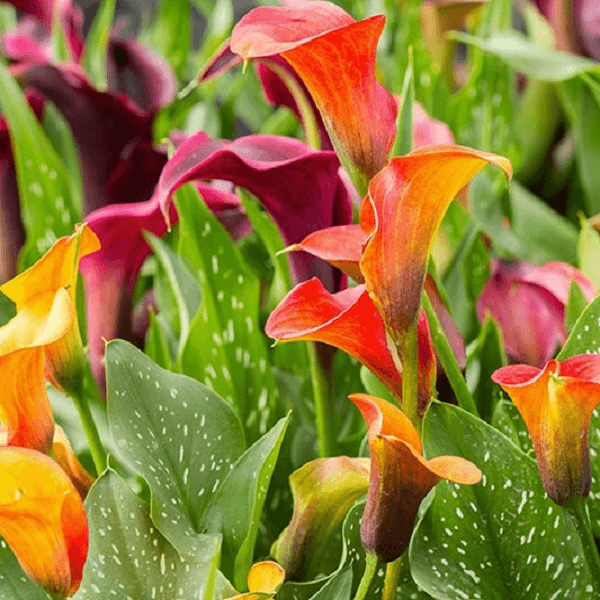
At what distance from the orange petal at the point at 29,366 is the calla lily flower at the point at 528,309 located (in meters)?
0.21

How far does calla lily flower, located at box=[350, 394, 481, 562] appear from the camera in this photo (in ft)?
0.76

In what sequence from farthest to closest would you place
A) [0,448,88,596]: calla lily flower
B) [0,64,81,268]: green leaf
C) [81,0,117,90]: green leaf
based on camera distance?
[81,0,117,90]: green leaf < [0,64,81,268]: green leaf < [0,448,88,596]: calla lily flower

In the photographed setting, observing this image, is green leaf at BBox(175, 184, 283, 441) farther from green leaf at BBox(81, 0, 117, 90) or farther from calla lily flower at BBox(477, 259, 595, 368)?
green leaf at BBox(81, 0, 117, 90)

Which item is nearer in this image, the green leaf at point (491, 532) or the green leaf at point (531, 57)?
the green leaf at point (491, 532)

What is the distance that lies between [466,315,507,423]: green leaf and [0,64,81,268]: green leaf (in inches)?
8.7

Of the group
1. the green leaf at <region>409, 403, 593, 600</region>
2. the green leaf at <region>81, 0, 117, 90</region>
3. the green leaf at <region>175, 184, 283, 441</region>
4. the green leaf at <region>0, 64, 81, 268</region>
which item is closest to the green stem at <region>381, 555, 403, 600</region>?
the green leaf at <region>409, 403, 593, 600</region>

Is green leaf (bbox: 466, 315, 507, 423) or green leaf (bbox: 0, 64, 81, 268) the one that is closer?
green leaf (bbox: 466, 315, 507, 423)

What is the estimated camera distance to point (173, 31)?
829 mm

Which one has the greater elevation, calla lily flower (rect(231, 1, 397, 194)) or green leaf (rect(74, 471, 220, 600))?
calla lily flower (rect(231, 1, 397, 194))

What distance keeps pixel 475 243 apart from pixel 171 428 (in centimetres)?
19

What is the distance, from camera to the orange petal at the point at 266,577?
0.27 metres

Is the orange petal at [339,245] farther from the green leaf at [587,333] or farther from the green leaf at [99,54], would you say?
the green leaf at [99,54]

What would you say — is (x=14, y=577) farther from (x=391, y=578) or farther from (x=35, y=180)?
(x=35, y=180)

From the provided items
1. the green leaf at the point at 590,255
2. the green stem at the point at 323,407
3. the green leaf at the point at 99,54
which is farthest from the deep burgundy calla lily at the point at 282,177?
the green leaf at the point at 99,54
